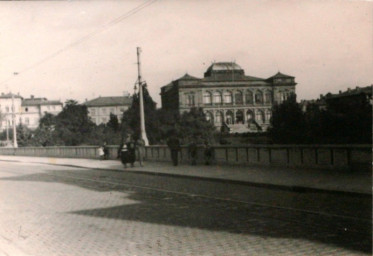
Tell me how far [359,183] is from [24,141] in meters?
54.5

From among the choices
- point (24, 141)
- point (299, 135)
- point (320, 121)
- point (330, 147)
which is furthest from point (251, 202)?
point (24, 141)

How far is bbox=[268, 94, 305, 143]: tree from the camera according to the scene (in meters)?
41.5

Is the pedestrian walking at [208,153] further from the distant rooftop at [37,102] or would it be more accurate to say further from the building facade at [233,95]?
the distant rooftop at [37,102]

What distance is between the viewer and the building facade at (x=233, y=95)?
111 m

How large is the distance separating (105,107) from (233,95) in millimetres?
46550

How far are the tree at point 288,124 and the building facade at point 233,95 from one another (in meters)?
61.9

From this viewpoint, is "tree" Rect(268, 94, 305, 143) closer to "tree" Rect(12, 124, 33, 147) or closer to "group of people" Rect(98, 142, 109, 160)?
"group of people" Rect(98, 142, 109, 160)

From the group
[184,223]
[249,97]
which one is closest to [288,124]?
[184,223]

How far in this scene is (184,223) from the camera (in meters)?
8.58

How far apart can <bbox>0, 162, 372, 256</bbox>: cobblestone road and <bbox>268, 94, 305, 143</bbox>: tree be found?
2900cm

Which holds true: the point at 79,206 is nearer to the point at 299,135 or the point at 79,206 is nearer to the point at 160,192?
the point at 160,192

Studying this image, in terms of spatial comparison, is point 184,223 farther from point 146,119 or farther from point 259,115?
point 259,115

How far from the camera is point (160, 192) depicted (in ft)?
44.0

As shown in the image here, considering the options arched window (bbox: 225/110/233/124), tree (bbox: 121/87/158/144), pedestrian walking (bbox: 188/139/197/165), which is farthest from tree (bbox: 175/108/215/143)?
pedestrian walking (bbox: 188/139/197/165)
